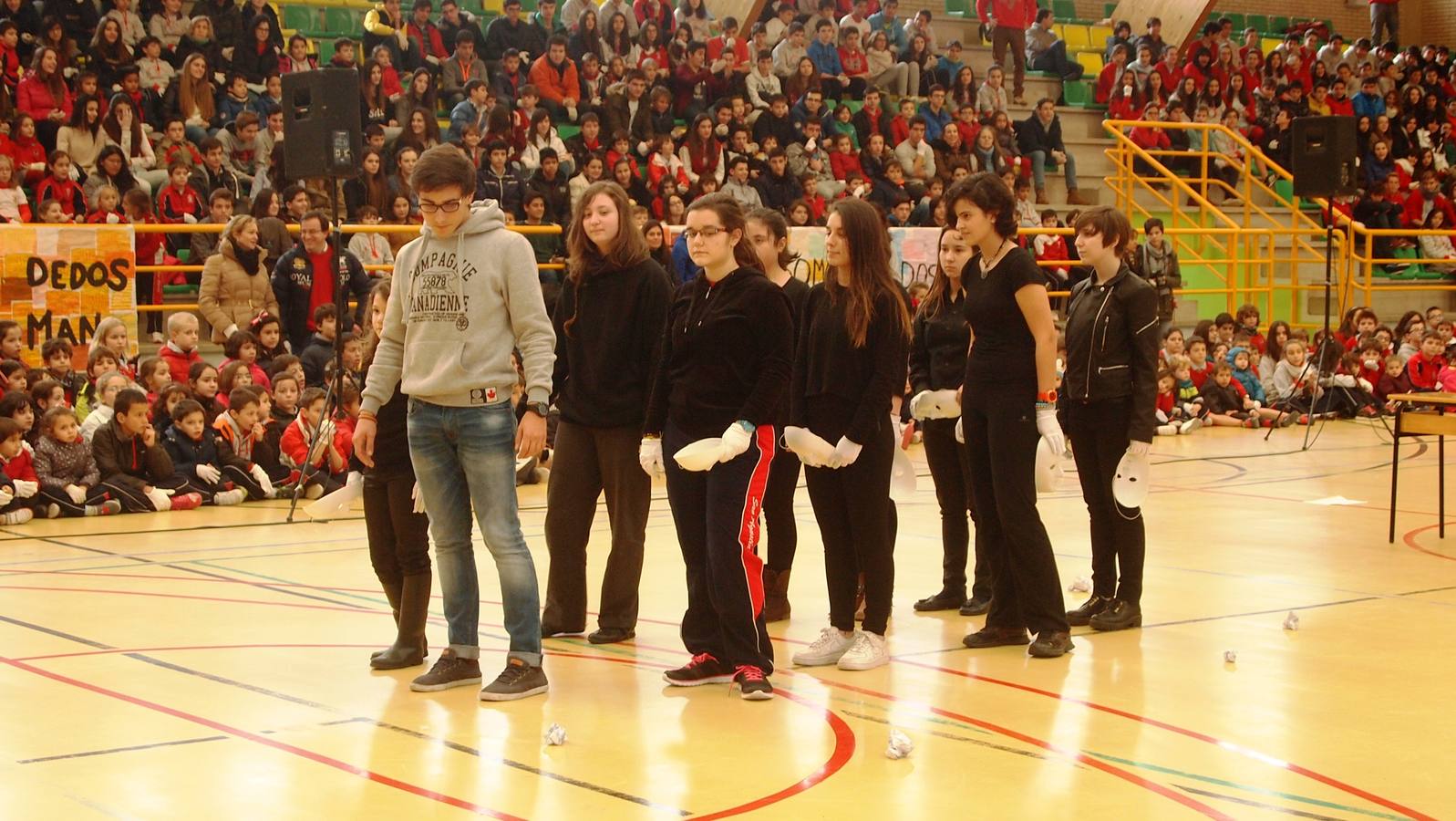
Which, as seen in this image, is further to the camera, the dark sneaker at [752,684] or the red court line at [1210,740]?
the dark sneaker at [752,684]

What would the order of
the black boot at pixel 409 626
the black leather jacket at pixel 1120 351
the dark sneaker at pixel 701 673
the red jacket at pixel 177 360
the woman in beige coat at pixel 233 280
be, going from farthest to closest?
the woman in beige coat at pixel 233 280 → the red jacket at pixel 177 360 → the black leather jacket at pixel 1120 351 → the black boot at pixel 409 626 → the dark sneaker at pixel 701 673

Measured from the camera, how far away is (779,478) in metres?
6.98

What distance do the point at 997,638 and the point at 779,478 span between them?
1.08 metres

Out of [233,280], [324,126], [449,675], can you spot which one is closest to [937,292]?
[449,675]

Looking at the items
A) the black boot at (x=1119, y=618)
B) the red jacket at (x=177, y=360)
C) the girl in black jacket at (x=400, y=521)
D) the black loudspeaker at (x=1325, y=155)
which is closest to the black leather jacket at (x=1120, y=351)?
the black boot at (x=1119, y=618)

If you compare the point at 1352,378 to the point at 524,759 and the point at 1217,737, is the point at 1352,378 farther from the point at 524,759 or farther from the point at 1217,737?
the point at 524,759

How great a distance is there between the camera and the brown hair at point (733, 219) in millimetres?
5809

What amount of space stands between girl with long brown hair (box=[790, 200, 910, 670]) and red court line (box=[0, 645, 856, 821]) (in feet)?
1.93

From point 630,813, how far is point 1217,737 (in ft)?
6.46

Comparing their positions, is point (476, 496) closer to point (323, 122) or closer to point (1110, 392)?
point (1110, 392)

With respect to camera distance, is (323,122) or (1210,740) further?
(323,122)

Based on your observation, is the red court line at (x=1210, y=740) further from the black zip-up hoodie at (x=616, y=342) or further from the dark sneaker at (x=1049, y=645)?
the black zip-up hoodie at (x=616, y=342)

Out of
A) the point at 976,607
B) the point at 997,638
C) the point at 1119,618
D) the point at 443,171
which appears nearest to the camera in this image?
the point at 443,171

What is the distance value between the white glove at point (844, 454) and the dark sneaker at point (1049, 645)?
3.68ft
